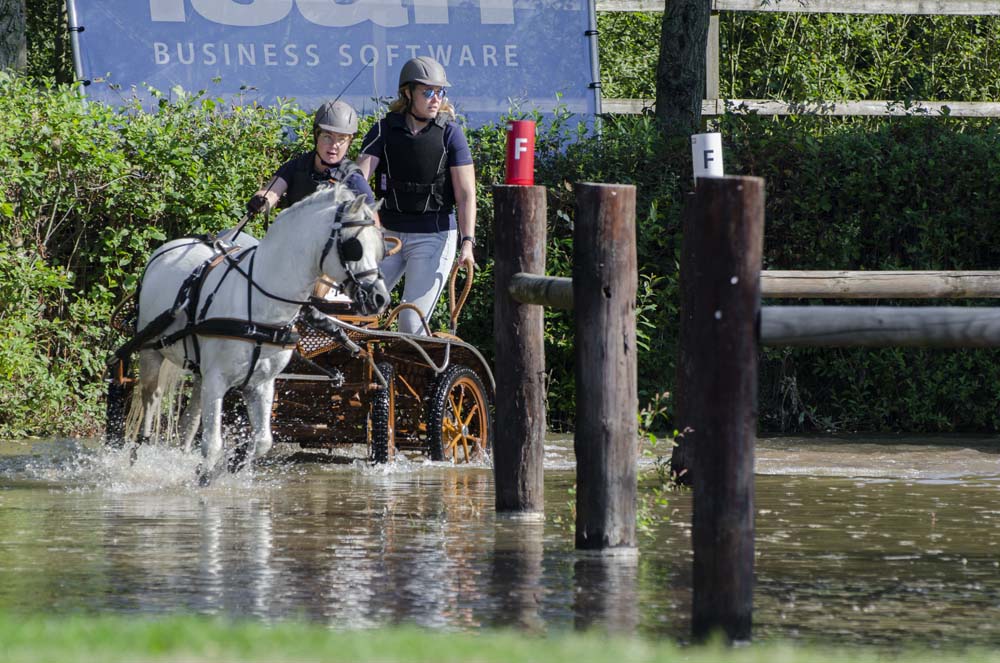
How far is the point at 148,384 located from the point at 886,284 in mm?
4394

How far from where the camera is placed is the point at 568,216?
11992 millimetres

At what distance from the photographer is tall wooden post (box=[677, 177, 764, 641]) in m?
4.81

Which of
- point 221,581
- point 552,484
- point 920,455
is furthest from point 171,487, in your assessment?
point 920,455

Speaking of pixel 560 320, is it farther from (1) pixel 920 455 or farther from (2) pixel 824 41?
(2) pixel 824 41

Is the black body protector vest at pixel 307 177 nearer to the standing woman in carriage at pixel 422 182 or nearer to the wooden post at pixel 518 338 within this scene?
the standing woman in carriage at pixel 422 182

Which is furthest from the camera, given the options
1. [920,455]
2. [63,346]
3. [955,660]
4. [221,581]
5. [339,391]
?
[63,346]

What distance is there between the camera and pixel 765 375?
40.7ft

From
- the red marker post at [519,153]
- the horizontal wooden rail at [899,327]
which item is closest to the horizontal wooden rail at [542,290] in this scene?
the horizontal wooden rail at [899,327]

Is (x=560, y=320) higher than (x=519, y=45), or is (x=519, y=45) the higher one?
(x=519, y=45)

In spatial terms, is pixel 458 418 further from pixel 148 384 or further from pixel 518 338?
pixel 518 338

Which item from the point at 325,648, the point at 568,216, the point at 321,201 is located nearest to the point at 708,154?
the point at 321,201

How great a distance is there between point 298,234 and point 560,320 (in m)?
3.84

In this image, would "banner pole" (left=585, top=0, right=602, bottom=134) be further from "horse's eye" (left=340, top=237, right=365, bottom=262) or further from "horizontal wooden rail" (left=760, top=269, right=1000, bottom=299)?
"horizontal wooden rail" (left=760, top=269, right=1000, bottom=299)

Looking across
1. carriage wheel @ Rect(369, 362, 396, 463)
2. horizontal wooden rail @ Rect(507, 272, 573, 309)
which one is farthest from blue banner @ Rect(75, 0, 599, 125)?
horizontal wooden rail @ Rect(507, 272, 573, 309)
